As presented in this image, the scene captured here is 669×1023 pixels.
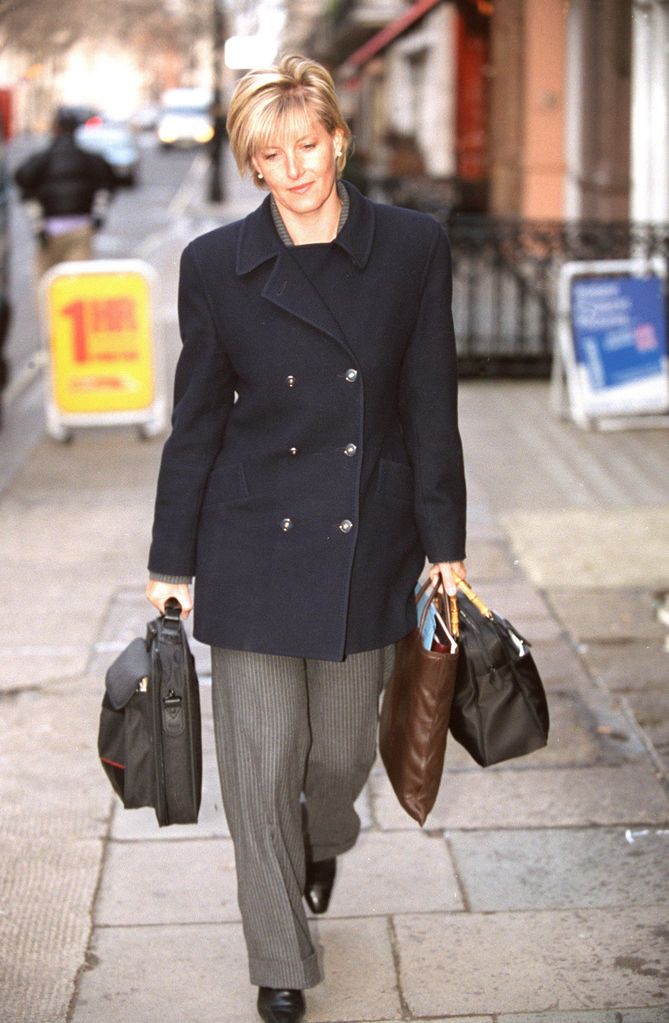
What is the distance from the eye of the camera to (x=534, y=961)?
138 inches

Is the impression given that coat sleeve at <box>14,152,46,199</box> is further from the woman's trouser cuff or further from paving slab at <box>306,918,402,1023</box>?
the woman's trouser cuff

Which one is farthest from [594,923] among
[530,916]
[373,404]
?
[373,404]

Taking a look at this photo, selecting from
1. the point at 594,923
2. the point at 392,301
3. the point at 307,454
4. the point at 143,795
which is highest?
the point at 392,301

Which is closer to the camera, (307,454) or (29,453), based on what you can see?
(307,454)

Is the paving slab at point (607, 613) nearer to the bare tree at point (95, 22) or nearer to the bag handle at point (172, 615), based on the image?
the bag handle at point (172, 615)

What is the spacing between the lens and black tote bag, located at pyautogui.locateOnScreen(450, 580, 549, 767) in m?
3.22

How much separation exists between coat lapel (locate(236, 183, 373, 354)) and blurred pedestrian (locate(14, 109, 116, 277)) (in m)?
9.07

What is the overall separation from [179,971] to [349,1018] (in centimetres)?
43

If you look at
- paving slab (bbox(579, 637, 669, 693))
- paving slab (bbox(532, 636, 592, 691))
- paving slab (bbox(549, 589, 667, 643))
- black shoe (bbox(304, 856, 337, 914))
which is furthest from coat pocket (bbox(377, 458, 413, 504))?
paving slab (bbox(549, 589, 667, 643))

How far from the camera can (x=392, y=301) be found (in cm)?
313

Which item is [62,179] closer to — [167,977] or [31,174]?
[31,174]

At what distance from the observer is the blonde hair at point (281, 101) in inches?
117

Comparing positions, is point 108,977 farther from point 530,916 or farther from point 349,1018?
point 530,916

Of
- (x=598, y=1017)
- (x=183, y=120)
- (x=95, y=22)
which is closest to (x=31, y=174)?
(x=598, y=1017)
